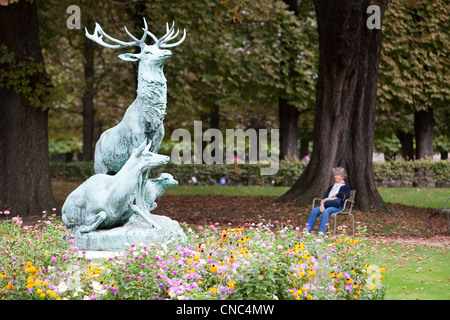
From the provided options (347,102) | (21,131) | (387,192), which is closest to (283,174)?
(387,192)

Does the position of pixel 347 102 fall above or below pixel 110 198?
above

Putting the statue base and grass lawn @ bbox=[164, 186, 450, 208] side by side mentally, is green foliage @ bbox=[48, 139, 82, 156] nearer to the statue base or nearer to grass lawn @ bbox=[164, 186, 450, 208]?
grass lawn @ bbox=[164, 186, 450, 208]

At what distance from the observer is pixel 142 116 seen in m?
8.46

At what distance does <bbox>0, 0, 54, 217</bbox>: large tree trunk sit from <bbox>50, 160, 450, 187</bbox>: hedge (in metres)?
11.5

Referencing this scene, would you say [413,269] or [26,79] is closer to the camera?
[413,269]

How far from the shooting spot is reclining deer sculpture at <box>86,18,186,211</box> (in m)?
8.36

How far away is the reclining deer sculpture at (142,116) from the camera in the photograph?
8359 mm

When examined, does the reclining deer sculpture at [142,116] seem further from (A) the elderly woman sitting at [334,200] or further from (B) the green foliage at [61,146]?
(B) the green foliage at [61,146]

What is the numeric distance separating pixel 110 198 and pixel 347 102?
359 inches

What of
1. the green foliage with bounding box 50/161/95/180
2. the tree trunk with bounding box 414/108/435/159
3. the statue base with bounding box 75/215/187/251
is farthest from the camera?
the tree trunk with bounding box 414/108/435/159

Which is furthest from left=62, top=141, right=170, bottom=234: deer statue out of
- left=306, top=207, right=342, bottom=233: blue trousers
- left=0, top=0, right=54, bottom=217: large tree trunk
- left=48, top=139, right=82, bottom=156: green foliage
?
left=48, top=139, right=82, bottom=156: green foliage

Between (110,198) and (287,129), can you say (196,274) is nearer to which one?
(110,198)

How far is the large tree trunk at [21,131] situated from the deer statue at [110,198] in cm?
670
